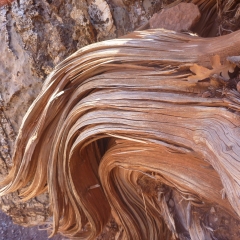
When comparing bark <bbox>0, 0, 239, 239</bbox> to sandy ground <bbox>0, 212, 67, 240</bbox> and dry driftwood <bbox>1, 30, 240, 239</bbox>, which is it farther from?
sandy ground <bbox>0, 212, 67, 240</bbox>

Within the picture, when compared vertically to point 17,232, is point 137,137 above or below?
above

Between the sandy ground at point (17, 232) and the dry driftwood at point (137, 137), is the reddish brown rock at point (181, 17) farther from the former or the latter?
the sandy ground at point (17, 232)

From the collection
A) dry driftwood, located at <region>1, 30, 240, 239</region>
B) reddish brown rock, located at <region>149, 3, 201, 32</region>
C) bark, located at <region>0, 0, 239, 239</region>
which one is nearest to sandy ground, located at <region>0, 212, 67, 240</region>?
bark, located at <region>0, 0, 239, 239</region>

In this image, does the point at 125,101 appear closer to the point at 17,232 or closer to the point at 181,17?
the point at 181,17

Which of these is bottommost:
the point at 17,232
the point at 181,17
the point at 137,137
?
the point at 17,232

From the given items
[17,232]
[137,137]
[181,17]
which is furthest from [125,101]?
[17,232]

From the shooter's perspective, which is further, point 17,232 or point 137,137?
point 17,232

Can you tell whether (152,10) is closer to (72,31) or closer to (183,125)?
(72,31)

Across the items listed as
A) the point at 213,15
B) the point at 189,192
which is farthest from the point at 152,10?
the point at 189,192
